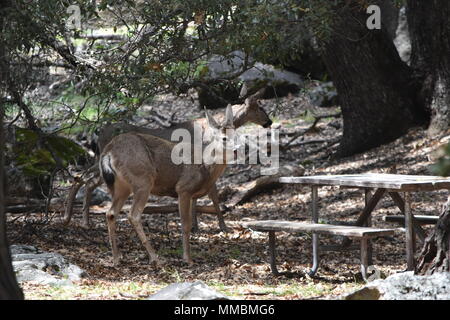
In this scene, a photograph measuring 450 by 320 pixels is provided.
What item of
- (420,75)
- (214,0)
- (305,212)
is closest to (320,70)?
(420,75)

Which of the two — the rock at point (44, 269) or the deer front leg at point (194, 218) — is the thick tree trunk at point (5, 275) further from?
the deer front leg at point (194, 218)

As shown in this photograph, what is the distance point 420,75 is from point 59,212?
763cm

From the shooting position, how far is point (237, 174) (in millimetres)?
15805

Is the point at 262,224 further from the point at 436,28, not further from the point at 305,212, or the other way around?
the point at 436,28

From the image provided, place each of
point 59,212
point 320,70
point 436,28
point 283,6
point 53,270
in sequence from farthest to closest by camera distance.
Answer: point 320,70
point 436,28
point 59,212
point 283,6
point 53,270

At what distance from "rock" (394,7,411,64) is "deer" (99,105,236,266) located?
1220 centimetres

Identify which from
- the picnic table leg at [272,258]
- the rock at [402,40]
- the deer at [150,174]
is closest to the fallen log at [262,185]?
the deer at [150,174]

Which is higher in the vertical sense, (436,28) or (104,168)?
(436,28)

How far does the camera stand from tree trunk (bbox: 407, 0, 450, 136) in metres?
14.4

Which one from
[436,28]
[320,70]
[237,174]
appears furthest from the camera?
[320,70]

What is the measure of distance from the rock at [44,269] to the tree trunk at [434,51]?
8419 mm

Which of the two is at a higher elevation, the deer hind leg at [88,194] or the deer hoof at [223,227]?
the deer hind leg at [88,194]

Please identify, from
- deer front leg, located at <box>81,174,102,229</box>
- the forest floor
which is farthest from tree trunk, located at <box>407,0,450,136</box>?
deer front leg, located at <box>81,174,102,229</box>

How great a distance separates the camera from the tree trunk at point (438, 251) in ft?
21.4
